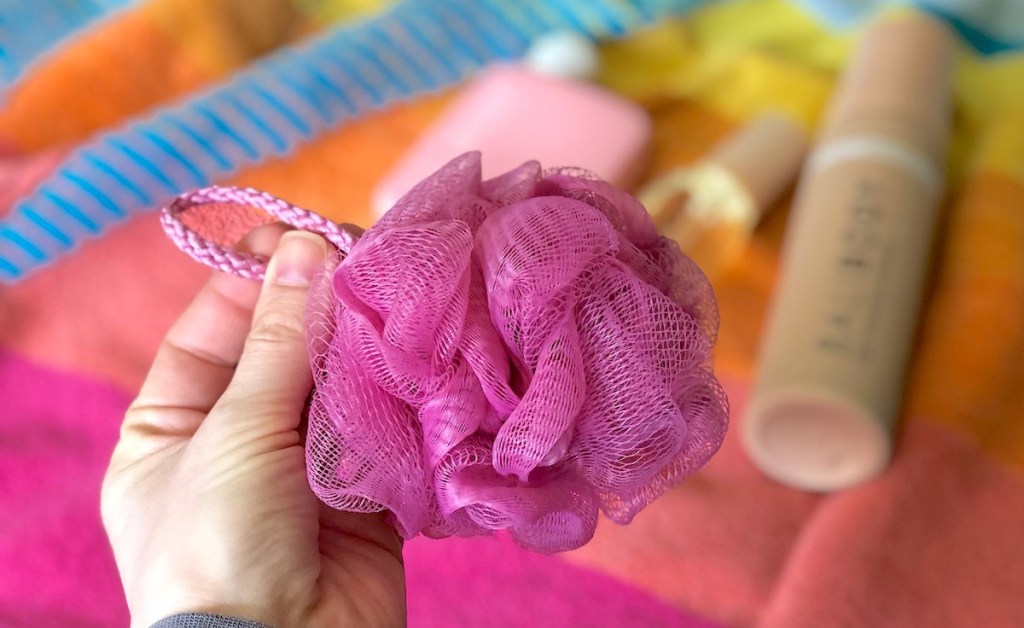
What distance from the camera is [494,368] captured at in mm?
277

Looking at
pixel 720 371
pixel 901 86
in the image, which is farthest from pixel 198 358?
pixel 901 86

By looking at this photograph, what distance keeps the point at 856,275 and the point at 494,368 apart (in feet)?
1.09

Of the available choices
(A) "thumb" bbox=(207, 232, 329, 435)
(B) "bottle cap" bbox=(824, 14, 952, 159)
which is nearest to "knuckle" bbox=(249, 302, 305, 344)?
(A) "thumb" bbox=(207, 232, 329, 435)

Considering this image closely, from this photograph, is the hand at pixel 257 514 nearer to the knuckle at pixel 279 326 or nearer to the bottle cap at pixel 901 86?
the knuckle at pixel 279 326

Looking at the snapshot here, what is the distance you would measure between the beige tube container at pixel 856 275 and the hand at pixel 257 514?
262mm

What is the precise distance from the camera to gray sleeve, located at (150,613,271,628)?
29 centimetres

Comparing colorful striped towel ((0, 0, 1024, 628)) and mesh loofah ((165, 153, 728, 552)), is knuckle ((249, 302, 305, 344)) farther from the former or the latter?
colorful striped towel ((0, 0, 1024, 628))

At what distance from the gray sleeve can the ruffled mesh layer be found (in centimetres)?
5

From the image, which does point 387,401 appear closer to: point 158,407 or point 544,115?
point 158,407

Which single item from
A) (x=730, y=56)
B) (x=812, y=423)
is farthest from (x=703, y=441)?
(x=730, y=56)

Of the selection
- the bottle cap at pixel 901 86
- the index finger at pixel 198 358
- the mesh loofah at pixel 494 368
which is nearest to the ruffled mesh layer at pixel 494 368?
the mesh loofah at pixel 494 368

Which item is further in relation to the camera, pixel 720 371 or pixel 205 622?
pixel 720 371

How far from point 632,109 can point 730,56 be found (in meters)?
0.13

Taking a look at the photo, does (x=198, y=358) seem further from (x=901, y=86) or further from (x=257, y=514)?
(x=901, y=86)
